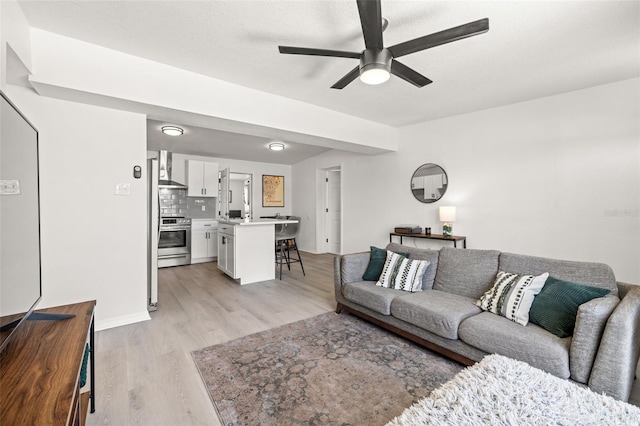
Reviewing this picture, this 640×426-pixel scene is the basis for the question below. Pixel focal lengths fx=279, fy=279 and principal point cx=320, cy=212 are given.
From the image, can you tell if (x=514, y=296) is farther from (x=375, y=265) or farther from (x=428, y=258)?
(x=375, y=265)

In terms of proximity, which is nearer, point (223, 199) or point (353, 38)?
point (353, 38)

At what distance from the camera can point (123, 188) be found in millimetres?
2775

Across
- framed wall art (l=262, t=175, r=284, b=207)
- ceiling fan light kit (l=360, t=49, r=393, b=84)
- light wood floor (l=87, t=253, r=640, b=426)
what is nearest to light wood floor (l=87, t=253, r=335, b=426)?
light wood floor (l=87, t=253, r=640, b=426)

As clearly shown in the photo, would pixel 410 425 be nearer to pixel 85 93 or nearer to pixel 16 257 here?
pixel 16 257

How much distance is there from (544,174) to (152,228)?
471cm

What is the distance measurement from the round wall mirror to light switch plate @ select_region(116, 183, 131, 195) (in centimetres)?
399

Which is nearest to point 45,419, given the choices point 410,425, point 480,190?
point 410,425

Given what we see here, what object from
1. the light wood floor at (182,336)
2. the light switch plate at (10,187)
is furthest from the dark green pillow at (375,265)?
the light switch plate at (10,187)

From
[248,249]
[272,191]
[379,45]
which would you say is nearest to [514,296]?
[379,45]

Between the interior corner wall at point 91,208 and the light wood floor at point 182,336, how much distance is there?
409 mm

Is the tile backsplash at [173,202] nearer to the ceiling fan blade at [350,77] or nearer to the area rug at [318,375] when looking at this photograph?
the area rug at [318,375]

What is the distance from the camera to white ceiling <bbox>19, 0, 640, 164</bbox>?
1887 mm

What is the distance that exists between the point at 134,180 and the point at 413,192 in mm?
3942

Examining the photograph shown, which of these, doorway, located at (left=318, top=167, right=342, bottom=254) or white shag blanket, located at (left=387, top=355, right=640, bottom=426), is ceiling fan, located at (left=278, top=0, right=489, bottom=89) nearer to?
white shag blanket, located at (left=387, top=355, right=640, bottom=426)
